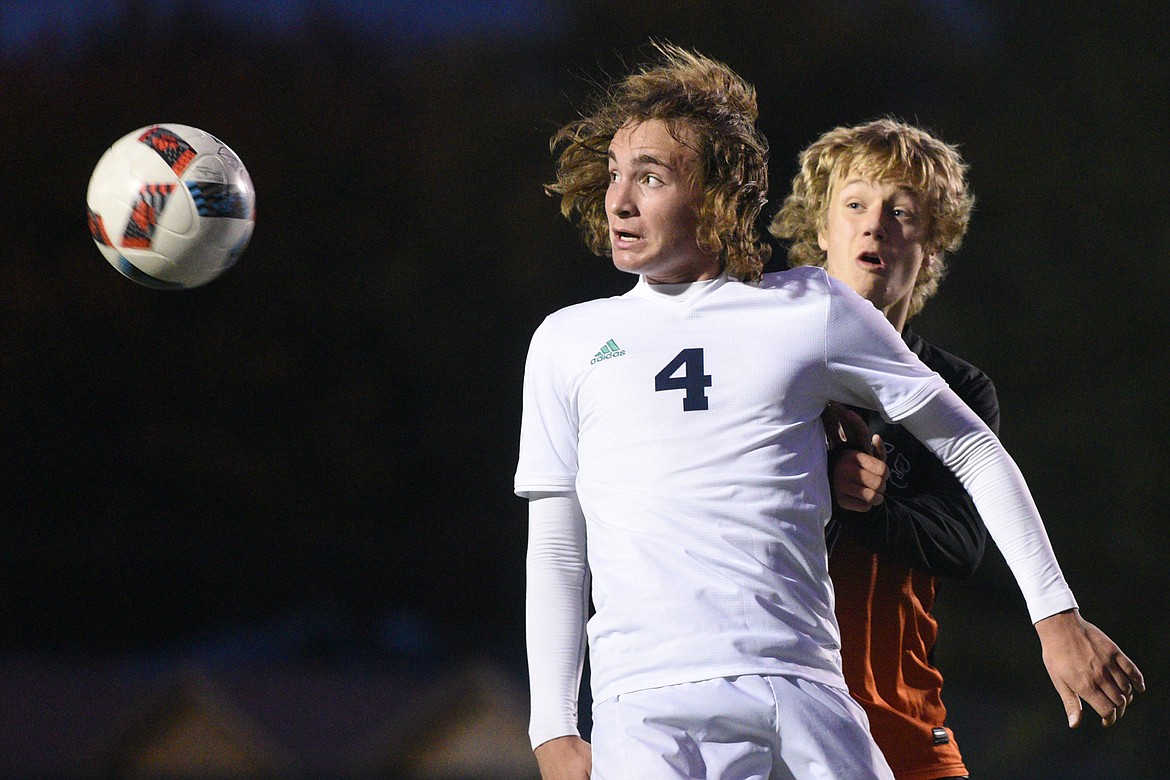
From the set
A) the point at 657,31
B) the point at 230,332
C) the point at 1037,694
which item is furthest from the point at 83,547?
the point at 1037,694

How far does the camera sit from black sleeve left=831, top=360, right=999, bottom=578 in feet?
8.04

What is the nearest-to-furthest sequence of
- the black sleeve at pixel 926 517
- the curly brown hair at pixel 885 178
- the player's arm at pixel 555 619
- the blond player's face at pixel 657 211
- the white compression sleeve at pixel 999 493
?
the white compression sleeve at pixel 999 493 → the player's arm at pixel 555 619 → the blond player's face at pixel 657 211 → the black sleeve at pixel 926 517 → the curly brown hair at pixel 885 178

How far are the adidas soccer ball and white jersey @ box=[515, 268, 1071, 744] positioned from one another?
1.22 meters

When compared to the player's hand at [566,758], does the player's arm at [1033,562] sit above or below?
above

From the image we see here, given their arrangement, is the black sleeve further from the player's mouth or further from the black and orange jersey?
the player's mouth

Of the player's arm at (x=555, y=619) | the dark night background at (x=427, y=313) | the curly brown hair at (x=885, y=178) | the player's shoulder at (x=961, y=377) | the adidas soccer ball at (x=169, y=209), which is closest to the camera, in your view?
the player's arm at (x=555, y=619)

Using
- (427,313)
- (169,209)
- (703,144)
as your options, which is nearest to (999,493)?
(703,144)

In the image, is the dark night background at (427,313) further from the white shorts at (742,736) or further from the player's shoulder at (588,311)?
the white shorts at (742,736)

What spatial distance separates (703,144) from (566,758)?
1.04 m

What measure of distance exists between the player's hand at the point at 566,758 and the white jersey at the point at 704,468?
0.9 inches

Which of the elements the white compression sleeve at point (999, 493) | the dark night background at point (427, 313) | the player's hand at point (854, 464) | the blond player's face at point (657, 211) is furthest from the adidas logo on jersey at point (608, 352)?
the dark night background at point (427, 313)

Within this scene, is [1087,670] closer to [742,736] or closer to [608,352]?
[742,736]

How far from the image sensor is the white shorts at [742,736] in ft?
6.56

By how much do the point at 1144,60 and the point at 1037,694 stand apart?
4.81m
